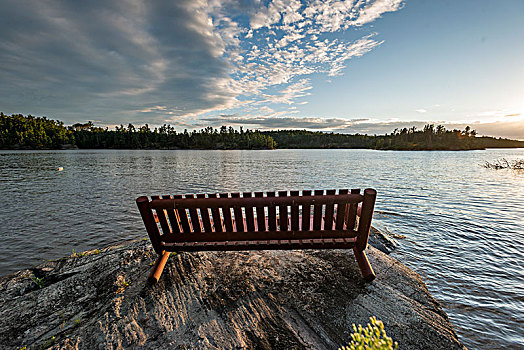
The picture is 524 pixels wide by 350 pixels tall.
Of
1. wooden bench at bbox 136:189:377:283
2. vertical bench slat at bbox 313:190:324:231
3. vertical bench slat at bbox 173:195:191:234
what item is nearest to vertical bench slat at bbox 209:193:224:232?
wooden bench at bbox 136:189:377:283

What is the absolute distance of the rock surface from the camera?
12.4 ft

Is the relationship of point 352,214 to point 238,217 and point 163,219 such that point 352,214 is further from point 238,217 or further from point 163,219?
point 163,219

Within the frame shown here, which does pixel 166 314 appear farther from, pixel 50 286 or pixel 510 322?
pixel 510 322

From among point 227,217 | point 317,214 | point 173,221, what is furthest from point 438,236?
point 173,221

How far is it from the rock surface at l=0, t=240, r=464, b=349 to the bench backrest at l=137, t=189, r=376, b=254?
973 millimetres

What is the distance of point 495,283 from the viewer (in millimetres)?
6586

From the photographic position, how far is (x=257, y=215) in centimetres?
482

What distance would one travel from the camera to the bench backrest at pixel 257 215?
15.2 feet

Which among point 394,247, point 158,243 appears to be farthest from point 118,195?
point 394,247

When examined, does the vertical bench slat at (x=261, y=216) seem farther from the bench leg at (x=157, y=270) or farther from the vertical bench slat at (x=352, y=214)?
the bench leg at (x=157, y=270)

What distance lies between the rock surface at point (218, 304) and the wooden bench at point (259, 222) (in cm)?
67

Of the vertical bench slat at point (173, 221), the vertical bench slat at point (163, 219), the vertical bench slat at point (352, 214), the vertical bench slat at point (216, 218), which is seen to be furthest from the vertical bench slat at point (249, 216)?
the vertical bench slat at point (352, 214)

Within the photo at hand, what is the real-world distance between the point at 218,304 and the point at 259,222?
1.73 metres

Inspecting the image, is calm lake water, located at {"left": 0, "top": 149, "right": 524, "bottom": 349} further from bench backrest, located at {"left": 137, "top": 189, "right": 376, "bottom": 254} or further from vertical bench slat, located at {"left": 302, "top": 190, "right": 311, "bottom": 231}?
vertical bench slat, located at {"left": 302, "top": 190, "right": 311, "bottom": 231}
